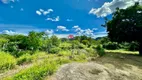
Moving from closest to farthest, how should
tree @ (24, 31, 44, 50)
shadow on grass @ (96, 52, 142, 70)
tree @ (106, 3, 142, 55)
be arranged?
shadow on grass @ (96, 52, 142, 70) < tree @ (24, 31, 44, 50) < tree @ (106, 3, 142, 55)

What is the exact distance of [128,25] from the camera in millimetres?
19859

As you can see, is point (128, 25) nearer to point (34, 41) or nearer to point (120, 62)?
point (120, 62)

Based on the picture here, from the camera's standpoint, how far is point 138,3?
69.9 feet

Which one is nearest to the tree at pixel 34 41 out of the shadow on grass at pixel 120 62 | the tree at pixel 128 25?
the shadow on grass at pixel 120 62

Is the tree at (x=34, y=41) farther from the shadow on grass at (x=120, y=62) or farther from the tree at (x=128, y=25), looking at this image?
the tree at (x=128, y=25)

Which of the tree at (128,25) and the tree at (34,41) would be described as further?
the tree at (128,25)

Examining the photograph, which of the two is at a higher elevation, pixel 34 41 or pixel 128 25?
pixel 128 25

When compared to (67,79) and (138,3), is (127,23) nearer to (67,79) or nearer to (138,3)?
(138,3)

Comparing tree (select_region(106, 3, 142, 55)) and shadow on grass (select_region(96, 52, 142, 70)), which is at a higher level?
tree (select_region(106, 3, 142, 55))

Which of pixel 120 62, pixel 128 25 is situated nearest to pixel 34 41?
pixel 120 62

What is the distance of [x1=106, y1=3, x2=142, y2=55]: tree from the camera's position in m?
19.8

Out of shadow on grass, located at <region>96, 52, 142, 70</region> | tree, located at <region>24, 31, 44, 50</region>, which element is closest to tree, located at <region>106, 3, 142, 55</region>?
shadow on grass, located at <region>96, 52, 142, 70</region>

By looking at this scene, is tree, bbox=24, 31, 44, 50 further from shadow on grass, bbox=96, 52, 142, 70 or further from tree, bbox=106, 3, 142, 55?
tree, bbox=106, 3, 142, 55

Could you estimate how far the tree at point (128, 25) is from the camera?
19.8 metres
